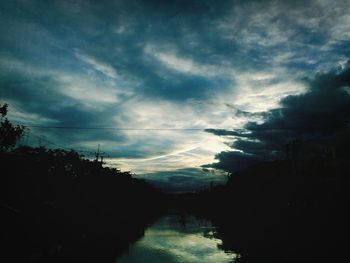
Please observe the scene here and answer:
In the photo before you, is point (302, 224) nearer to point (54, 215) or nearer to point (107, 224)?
point (107, 224)

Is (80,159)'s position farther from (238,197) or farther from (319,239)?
(319,239)

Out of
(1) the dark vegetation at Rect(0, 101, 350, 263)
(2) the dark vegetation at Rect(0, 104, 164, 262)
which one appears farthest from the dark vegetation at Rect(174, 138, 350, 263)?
(2) the dark vegetation at Rect(0, 104, 164, 262)

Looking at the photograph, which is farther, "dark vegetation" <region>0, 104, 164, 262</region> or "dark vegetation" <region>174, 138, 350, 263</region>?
"dark vegetation" <region>174, 138, 350, 263</region>

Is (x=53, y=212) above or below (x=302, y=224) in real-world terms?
above

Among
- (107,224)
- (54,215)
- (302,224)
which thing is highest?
(54,215)

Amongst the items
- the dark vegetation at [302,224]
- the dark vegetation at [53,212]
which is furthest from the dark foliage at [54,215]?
the dark vegetation at [302,224]

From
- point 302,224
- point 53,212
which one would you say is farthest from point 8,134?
point 302,224

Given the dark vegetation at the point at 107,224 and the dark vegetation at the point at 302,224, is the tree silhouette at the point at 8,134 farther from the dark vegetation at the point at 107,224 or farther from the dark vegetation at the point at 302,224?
the dark vegetation at the point at 302,224

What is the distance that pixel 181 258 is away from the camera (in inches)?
853

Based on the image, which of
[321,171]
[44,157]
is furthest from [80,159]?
[321,171]

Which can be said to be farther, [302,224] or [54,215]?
[302,224]

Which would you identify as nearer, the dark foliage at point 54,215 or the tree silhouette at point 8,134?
the dark foliage at point 54,215

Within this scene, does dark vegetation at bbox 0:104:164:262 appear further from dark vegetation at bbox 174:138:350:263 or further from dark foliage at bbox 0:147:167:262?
dark vegetation at bbox 174:138:350:263

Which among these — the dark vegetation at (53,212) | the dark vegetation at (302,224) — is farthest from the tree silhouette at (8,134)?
the dark vegetation at (302,224)
